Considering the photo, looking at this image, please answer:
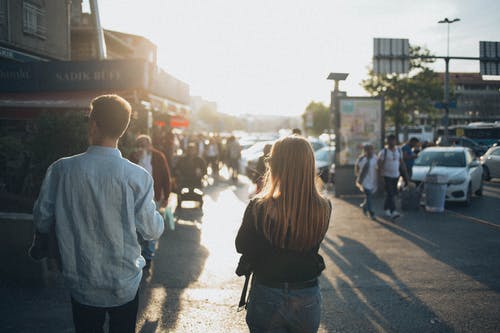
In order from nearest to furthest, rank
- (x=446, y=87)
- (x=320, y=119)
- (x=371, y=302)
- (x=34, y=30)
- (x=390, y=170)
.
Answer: (x=371, y=302)
(x=390, y=170)
(x=34, y=30)
(x=446, y=87)
(x=320, y=119)

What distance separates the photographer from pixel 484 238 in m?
8.60

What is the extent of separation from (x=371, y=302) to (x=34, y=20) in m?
16.6

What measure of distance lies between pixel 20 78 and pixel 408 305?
50.7ft

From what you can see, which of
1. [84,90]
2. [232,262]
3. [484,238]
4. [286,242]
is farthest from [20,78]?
[286,242]

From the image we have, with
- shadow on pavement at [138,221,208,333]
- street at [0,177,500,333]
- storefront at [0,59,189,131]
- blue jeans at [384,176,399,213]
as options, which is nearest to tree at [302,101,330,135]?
storefront at [0,59,189,131]

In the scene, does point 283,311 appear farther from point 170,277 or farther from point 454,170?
point 454,170

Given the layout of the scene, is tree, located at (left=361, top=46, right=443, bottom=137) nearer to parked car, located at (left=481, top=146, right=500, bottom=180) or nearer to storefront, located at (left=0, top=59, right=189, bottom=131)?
parked car, located at (left=481, top=146, right=500, bottom=180)

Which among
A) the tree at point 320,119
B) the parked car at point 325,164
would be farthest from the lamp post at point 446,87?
the tree at point 320,119

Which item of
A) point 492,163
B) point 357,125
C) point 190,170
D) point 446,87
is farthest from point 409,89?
point 190,170

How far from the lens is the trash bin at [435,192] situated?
38.5 feet

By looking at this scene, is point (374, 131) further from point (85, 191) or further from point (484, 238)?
point (85, 191)

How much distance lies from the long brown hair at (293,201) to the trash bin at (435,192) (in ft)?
33.3

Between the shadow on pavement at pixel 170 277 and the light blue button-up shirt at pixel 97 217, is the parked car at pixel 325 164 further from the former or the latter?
the light blue button-up shirt at pixel 97 217

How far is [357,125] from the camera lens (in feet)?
49.2
